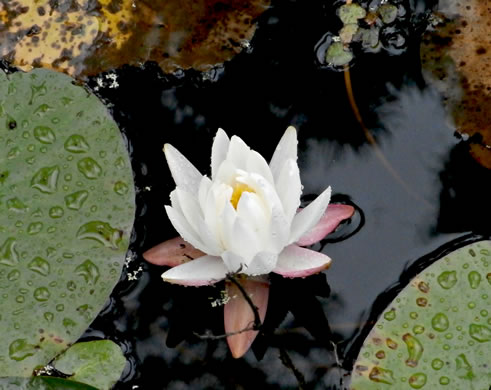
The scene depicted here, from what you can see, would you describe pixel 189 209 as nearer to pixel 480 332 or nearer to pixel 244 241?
pixel 244 241

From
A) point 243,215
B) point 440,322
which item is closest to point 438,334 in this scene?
point 440,322

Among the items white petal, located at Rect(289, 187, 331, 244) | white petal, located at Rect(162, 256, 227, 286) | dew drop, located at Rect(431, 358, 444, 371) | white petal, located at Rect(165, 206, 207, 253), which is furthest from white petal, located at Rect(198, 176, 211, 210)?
dew drop, located at Rect(431, 358, 444, 371)

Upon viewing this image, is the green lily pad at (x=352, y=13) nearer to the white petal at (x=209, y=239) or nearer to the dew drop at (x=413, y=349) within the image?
the white petal at (x=209, y=239)

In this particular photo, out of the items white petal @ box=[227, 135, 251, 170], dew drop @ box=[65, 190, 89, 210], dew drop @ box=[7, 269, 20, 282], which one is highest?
white petal @ box=[227, 135, 251, 170]

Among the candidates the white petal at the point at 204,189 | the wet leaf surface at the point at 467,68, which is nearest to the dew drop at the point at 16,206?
the white petal at the point at 204,189

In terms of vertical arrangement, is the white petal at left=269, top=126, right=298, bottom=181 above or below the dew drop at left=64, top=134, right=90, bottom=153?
above

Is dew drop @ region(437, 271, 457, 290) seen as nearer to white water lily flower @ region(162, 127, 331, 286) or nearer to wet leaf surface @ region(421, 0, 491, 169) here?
white water lily flower @ region(162, 127, 331, 286)
